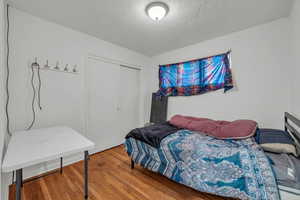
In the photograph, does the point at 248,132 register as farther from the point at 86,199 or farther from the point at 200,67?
the point at 86,199

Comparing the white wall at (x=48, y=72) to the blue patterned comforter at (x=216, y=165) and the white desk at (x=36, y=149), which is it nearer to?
the white desk at (x=36, y=149)

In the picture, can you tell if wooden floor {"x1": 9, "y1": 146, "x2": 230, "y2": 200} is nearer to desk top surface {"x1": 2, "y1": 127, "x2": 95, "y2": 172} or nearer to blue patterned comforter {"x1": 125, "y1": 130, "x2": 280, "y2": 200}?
blue patterned comforter {"x1": 125, "y1": 130, "x2": 280, "y2": 200}

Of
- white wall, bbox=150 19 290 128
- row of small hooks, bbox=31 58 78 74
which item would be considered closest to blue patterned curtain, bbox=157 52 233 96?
white wall, bbox=150 19 290 128

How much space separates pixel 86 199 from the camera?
1432 mm

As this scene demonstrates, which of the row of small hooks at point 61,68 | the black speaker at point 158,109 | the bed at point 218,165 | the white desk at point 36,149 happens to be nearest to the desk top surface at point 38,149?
the white desk at point 36,149

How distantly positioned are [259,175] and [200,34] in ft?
8.18

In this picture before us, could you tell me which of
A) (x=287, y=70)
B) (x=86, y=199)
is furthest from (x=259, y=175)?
(x=287, y=70)

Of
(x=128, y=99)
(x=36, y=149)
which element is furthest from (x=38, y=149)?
(x=128, y=99)

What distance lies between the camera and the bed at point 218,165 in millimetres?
1060

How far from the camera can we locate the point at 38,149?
1.15 metres

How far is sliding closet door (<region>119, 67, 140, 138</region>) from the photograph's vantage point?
3311mm

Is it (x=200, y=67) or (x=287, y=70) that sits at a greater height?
(x=200, y=67)

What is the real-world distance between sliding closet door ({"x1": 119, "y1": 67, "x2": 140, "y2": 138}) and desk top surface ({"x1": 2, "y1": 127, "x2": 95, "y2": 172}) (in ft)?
6.17

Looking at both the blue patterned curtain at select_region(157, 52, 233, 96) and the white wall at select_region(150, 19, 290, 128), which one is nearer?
the white wall at select_region(150, 19, 290, 128)
